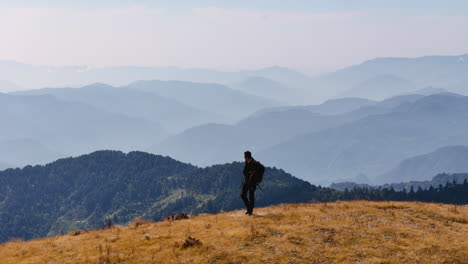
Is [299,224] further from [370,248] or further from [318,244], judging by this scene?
[370,248]

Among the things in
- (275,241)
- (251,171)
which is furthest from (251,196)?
(275,241)

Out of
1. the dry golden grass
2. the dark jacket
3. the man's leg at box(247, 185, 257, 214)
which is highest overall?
the dark jacket

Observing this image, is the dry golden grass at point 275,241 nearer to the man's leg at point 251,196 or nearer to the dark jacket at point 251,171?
the man's leg at point 251,196

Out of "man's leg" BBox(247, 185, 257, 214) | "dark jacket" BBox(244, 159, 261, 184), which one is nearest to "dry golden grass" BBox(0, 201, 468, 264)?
"man's leg" BBox(247, 185, 257, 214)

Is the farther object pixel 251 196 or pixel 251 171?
pixel 251 196

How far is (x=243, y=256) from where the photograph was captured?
19.6 metres

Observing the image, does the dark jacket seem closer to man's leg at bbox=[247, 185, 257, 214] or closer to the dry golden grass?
man's leg at bbox=[247, 185, 257, 214]

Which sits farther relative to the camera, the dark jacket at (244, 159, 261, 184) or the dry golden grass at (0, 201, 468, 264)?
the dark jacket at (244, 159, 261, 184)

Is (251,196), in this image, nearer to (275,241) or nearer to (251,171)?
(251,171)

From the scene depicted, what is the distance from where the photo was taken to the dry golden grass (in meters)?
19.7

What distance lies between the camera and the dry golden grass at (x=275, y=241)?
19734mm

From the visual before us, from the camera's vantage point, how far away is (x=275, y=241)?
840 inches

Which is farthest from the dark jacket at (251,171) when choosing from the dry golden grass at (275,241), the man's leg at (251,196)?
the dry golden grass at (275,241)

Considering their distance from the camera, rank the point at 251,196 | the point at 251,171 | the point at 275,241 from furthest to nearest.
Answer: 1. the point at 251,196
2. the point at 251,171
3. the point at 275,241
